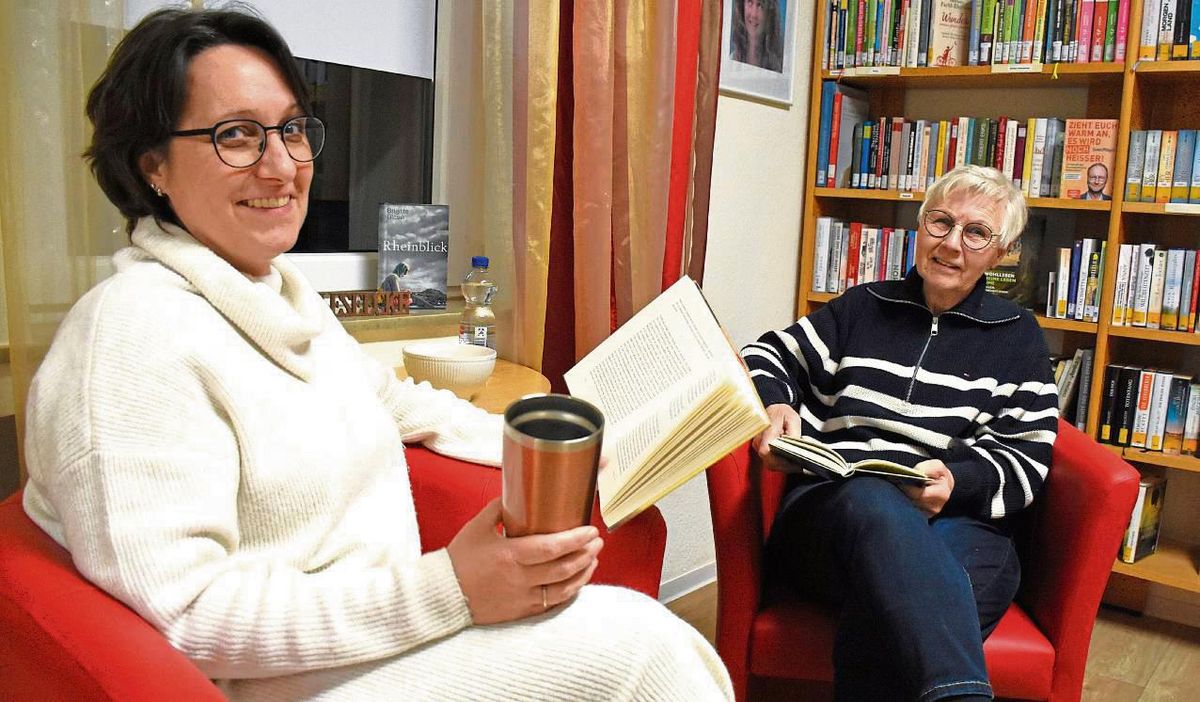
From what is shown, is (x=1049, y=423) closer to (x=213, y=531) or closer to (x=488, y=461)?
(x=488, y=461)

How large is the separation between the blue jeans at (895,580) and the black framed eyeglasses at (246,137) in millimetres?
1013

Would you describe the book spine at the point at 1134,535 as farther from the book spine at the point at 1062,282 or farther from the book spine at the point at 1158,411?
the book spine at the point at 1062,282

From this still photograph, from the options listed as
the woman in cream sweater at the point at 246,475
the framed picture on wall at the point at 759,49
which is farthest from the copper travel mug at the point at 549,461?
the framed picture on wall at the point at 759,49

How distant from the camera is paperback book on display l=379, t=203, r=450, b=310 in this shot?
195cm

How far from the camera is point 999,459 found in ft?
5.70

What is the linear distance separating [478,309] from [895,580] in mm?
916

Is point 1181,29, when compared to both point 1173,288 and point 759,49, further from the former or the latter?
point 759,49

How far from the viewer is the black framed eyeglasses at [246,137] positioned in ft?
3.29

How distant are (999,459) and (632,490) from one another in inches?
37.9

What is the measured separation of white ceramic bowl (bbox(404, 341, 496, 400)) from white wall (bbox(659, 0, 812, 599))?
1.10 meters

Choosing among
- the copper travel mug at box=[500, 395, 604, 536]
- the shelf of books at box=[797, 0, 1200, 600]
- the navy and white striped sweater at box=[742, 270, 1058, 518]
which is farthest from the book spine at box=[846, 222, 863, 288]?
the copper travel mug at box=[500, 395, 604, 536]

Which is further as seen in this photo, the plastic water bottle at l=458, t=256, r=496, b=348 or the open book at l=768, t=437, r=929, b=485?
the plastic water bottle at l=458, t=256, r=496, b=348

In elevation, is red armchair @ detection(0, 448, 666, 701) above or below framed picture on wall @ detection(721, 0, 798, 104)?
below

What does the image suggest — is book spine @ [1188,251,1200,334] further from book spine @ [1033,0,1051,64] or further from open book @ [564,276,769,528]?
open book @ [564,276,769,528]
